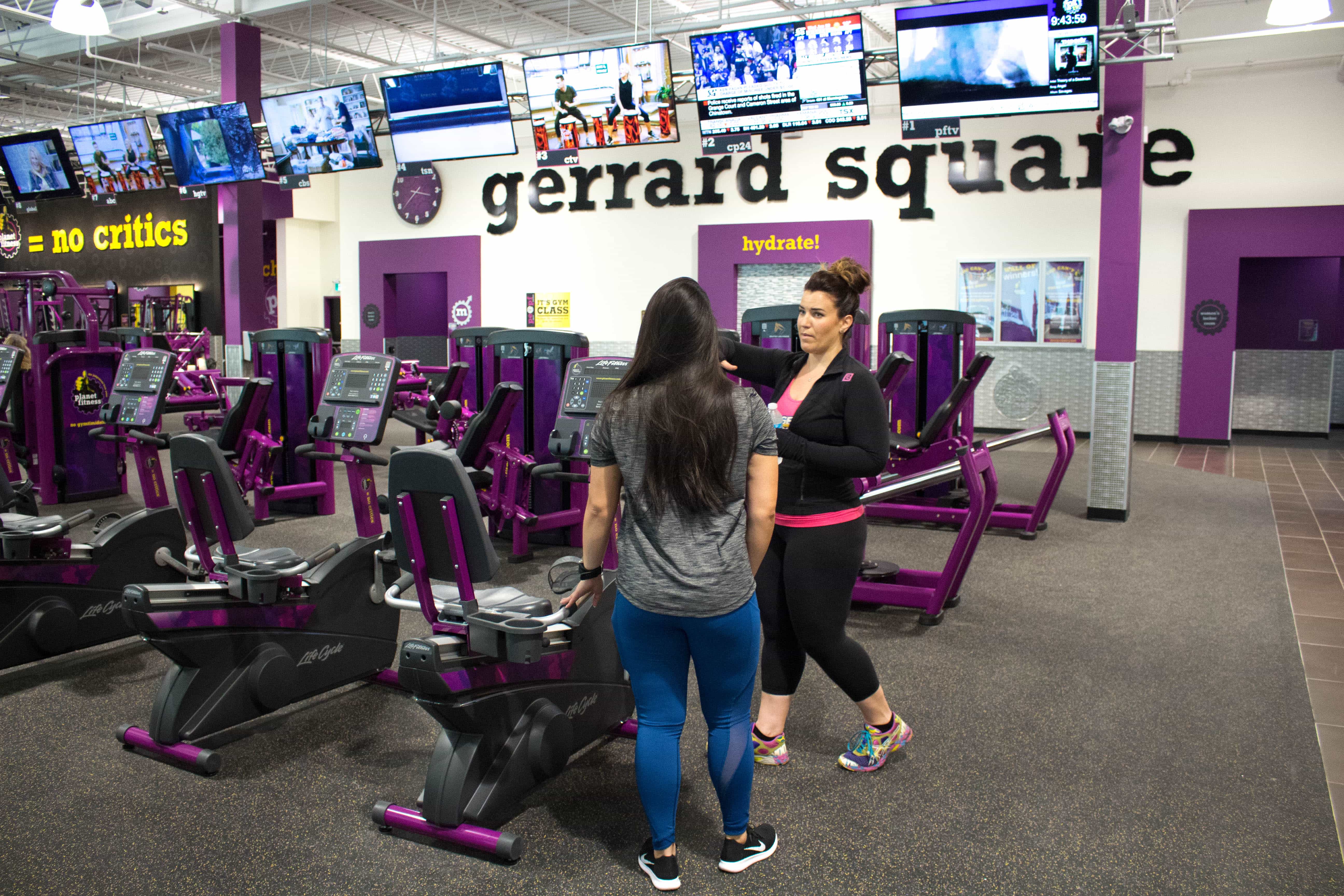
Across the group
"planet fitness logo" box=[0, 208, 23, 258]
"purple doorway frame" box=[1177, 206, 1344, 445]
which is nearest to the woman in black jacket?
"purple doorway frame" box=[1177, 206, 1344, 445]

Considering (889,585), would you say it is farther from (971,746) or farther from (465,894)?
(465,894)

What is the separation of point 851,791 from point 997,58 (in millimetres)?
5506

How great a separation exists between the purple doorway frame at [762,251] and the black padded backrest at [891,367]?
696 cm

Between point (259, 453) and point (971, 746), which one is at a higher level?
point (259, 453)

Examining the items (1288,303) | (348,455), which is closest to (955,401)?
(348,455)

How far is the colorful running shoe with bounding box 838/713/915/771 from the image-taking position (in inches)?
119

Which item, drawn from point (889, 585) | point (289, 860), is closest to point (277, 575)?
point (289, 860)

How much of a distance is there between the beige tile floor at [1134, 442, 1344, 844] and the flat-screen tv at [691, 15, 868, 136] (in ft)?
14.1

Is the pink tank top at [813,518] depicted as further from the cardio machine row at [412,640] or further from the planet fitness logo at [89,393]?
the planet fitness logo at [89,393]

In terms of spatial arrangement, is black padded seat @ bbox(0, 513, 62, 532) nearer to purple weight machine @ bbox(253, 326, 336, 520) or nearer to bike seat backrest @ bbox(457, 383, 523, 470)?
bike seat backrest @ bbox(457, 383, 523, 470)

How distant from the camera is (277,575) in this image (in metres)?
3.22

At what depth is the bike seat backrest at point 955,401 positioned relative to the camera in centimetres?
494

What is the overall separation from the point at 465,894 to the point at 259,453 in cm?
466

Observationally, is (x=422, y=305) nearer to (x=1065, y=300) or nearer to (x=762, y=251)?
(x=762, y=251)
